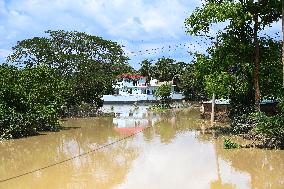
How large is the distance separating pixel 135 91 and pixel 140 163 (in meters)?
57.3

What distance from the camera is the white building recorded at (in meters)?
70.7

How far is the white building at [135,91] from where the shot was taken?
2783 inches

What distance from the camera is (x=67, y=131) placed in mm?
30406

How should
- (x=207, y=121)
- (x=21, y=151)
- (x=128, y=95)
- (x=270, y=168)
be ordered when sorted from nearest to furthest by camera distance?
(x=270, y=168)
(x=21, y=151)
(x=207, y=121)
(x=128, y=95)

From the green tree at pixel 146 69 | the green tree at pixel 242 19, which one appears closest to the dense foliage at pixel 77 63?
the green tree at pixel 242 19

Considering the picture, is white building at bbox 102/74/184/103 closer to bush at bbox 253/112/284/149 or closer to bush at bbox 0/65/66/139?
bush at bbox 0/65/66/139

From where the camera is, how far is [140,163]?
17.5 meters

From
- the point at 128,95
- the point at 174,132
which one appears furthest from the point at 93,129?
the point at 128,95

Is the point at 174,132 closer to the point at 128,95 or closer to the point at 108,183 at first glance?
the point at 108,183

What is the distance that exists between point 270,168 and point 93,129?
17937 millimetres

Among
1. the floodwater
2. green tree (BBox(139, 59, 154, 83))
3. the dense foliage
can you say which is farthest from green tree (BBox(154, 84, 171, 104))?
the floodwater

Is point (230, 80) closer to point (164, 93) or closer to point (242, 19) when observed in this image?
point (242, 19)

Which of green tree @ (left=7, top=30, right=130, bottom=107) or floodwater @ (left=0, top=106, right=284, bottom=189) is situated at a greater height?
green tree @ (left=7, top=30, right=130, bottom=107)

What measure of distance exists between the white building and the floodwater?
43.5m
